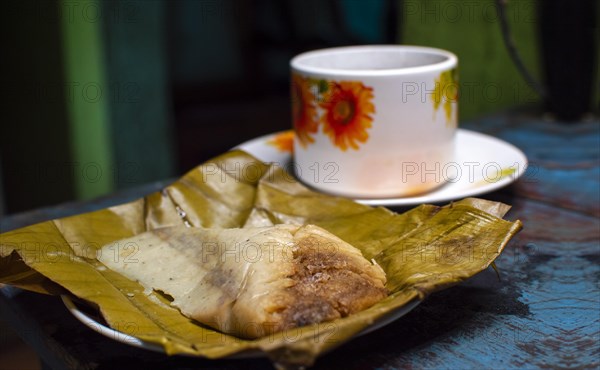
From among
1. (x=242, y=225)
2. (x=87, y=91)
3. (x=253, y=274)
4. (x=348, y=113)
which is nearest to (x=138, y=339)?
(x=253, y=274)

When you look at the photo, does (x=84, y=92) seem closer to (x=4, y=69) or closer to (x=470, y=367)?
(x=4, y=69)

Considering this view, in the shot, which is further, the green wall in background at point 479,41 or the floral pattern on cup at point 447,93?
the green wall in background at point 479,41

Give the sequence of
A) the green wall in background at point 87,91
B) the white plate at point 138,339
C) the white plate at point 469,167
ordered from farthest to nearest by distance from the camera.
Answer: the green wall in background at point 87,91
the white plate at point 469,167
the white plate at point 138,339

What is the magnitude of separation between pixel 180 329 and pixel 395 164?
1.35 feet

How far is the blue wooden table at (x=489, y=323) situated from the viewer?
59 centimetres

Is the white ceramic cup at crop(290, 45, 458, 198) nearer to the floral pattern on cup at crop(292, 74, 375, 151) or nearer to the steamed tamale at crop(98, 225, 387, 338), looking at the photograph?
the floral pattern on cup at crop(292, 74, 375, 151)

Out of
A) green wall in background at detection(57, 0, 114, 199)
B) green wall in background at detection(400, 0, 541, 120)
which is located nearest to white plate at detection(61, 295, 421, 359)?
green wall in background at detection(57, 0, 114, 199)

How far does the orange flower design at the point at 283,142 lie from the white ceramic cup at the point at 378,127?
150 millimetres

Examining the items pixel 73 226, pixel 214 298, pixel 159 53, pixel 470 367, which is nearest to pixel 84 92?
pixel 159 53

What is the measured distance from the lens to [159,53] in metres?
1.79

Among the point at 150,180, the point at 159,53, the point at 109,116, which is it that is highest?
the point at 159,53

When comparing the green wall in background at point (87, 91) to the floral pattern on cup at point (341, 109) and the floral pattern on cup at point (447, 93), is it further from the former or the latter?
the floral pattern on cup at point (447, 93)

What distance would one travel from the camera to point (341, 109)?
911 millimetres

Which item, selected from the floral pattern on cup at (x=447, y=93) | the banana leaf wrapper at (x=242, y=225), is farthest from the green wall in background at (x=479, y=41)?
the banana leaf wrapper at (x=242, y=225)
